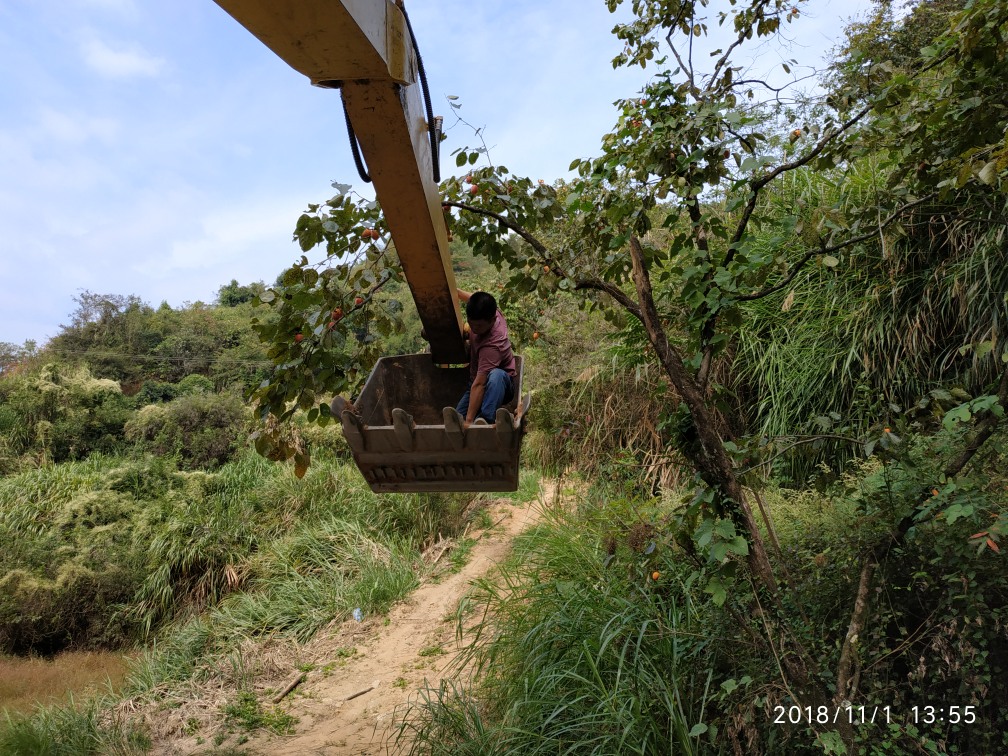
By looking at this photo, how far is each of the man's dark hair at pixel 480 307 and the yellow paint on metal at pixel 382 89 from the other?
293mm

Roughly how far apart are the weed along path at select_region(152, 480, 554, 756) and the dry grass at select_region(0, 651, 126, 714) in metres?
1.38

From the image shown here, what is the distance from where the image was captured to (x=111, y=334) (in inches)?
832

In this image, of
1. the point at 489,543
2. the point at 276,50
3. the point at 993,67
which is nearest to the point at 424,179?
the point at 276,50

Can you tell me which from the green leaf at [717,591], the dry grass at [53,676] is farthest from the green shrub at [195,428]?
the green leaf at [717,591]

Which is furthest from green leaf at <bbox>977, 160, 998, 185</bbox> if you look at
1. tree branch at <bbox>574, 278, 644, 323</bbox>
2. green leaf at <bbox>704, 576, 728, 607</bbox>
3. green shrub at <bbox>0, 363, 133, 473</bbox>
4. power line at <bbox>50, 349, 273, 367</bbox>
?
power line at <bbox>50, 349, 273, 367</bbox>

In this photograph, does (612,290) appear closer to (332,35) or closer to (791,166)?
(791,166)

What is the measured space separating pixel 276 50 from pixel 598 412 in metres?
6.25

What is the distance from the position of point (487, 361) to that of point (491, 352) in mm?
48

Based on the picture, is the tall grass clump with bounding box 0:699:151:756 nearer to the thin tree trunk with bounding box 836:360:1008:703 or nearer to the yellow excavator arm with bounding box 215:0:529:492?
the yellow excavator arm with bounding box 215:0:529:492

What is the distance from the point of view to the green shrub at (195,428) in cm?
1251

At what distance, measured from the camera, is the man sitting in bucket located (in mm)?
2670

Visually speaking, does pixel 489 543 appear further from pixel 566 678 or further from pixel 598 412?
pixel 566 678

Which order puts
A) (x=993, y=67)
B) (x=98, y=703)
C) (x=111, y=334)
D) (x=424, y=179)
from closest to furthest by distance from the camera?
(x=424, y=179) < (x=993, y=67) < (x=98, y=703) < (x=111, y=334)

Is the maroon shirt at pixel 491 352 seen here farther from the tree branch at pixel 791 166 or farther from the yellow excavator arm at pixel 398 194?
the tree branch at pixel 791 166
